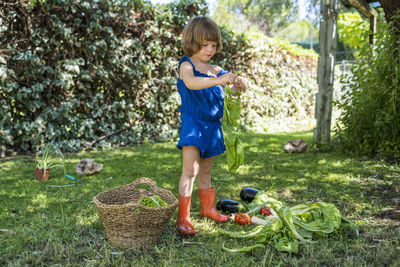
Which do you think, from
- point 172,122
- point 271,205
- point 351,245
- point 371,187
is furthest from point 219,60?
point 351,245

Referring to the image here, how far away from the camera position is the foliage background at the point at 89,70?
4527 mm

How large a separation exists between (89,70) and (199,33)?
137 inches

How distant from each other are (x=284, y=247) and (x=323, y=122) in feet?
13.3

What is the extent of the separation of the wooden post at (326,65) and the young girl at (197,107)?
3.60m

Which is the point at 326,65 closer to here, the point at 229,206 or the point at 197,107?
the point at 229,206

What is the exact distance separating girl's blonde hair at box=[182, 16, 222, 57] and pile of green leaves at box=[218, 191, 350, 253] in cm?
127

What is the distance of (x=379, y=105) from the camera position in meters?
4.65

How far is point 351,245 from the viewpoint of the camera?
2066 mm

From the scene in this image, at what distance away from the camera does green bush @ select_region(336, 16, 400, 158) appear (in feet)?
Result: 14.5

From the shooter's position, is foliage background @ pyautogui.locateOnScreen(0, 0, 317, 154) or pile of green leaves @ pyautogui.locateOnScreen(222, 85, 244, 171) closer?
pile of green leaves @ pyautogui.locateOnScreen(222, 85, 244, 171)

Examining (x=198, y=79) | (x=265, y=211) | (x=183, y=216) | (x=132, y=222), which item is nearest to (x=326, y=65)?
(x=265, y=211)

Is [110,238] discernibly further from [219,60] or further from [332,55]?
[219,60]

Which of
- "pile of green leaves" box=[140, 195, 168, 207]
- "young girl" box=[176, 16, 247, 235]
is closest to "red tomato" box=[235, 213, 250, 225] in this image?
"young girl" box=[176, 16, 247, 235]

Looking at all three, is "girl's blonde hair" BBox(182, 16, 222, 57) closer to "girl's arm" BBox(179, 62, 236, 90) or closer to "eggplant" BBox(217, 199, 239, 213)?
"girl's arm" BBox(179, 62, 236, 90)
